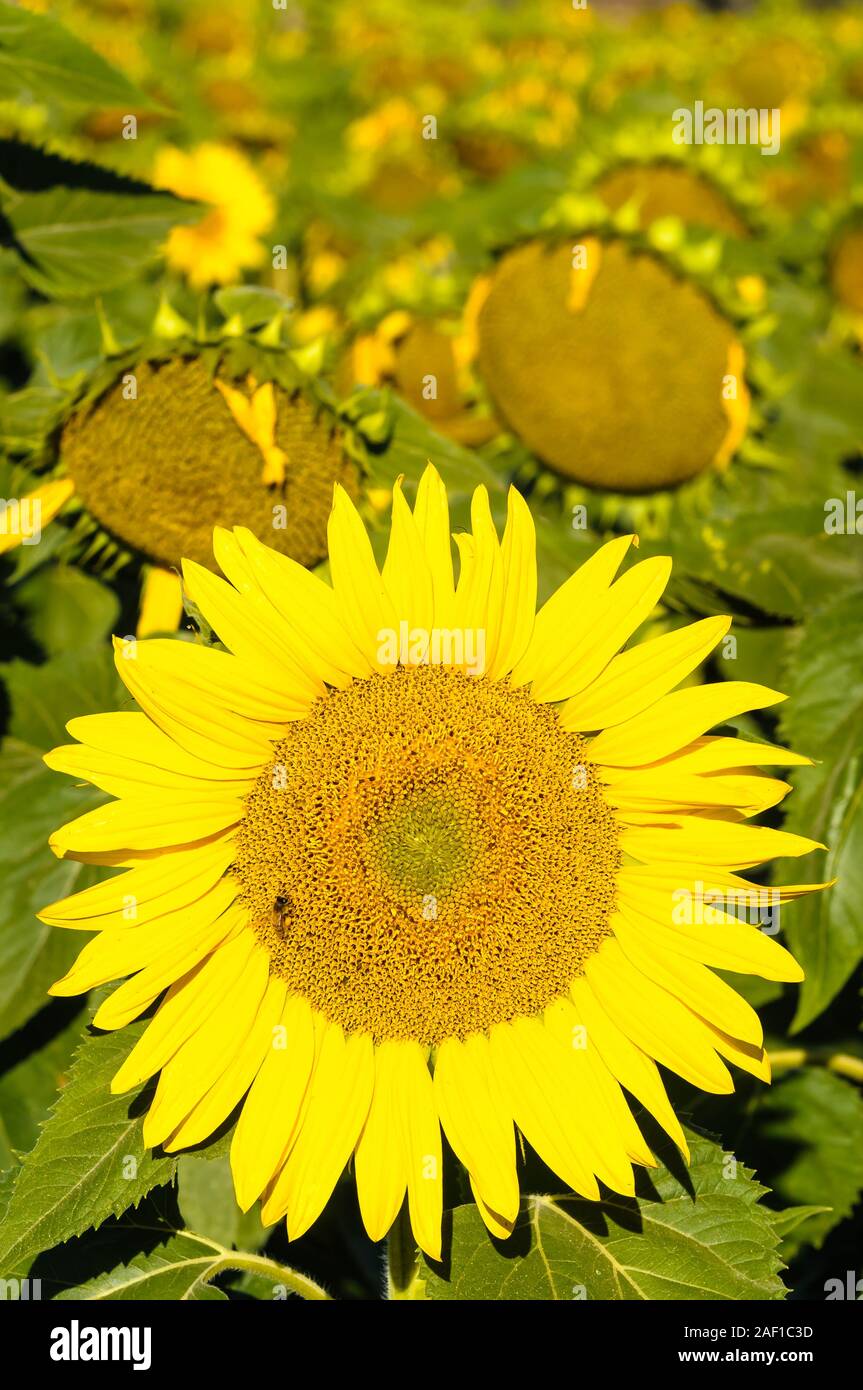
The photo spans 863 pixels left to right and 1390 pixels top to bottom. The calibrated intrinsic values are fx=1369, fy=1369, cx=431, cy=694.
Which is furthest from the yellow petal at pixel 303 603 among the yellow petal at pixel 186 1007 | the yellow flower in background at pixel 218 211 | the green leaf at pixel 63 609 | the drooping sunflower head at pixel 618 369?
the yellow flower in background at pixel 218 211

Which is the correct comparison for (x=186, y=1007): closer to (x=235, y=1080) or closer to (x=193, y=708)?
(x=235, y=1080)

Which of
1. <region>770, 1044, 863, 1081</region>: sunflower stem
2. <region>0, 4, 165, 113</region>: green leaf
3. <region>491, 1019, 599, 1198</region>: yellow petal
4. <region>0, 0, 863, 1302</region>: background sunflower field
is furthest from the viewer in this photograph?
<region>770, 1044, 863, 1081</region>: sunflower stem

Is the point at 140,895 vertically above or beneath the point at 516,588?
beneath

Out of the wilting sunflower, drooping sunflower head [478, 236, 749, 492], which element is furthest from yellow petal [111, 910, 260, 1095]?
drooping sunflower head [478, 236, 749, 492]

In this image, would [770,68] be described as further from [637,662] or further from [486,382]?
[637,662]

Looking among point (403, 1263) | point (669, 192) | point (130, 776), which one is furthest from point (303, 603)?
point (669, 192)

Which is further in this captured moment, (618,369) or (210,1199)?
(618,369)

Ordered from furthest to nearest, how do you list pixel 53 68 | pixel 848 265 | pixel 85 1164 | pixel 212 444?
pixel 848 265
pixel 53 68
pixel 212 444
pixel 85 1164

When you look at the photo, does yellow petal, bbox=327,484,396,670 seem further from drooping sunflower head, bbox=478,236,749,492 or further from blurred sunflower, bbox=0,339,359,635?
drooping sunflower head, bbox=478,236,749,492
